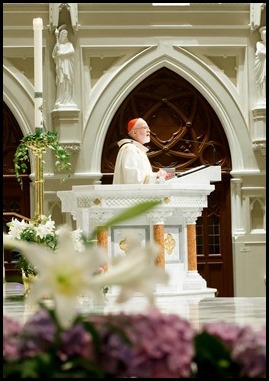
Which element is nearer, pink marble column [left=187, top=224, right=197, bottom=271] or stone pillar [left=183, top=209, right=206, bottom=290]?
stone pillar [left=183, top=209, right=206, bottom=290]

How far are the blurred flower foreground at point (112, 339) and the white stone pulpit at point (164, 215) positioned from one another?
782 cm

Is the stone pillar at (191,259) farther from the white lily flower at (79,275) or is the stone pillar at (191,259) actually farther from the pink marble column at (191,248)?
the white lily flower at (79,275)

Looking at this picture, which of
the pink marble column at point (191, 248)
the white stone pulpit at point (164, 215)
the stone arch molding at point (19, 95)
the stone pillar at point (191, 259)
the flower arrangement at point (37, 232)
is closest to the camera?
the flower arrangement at point (37, 232)

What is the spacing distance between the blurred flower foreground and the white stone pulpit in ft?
25.7

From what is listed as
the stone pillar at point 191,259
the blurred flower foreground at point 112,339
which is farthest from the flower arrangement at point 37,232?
the blurred flower foreground at point 112,339

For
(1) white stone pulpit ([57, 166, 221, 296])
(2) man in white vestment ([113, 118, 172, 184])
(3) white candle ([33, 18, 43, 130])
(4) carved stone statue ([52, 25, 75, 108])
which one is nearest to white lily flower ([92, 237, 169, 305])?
(3) white candle ([33, 18, 43, 130])

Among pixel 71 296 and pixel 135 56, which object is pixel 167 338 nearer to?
pixel 71 296

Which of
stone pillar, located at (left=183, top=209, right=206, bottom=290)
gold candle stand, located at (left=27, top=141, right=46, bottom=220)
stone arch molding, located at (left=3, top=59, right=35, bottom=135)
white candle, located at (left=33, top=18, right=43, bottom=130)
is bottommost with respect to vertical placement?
stone pillar, located at (left=183, top=209, right=206, bottom=290)

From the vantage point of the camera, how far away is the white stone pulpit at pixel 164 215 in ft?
31.3

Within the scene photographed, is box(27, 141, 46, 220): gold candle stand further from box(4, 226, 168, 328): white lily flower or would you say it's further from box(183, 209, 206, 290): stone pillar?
box(4, 226, 168, 328): white lily flower

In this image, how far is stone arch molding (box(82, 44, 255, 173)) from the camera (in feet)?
48.8

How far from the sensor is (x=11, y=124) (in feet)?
49.6

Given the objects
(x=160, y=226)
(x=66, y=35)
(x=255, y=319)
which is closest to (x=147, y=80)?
(x=66, y=35)

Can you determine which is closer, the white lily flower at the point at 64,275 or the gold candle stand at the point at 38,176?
the white lily flower at the point at 64,275
